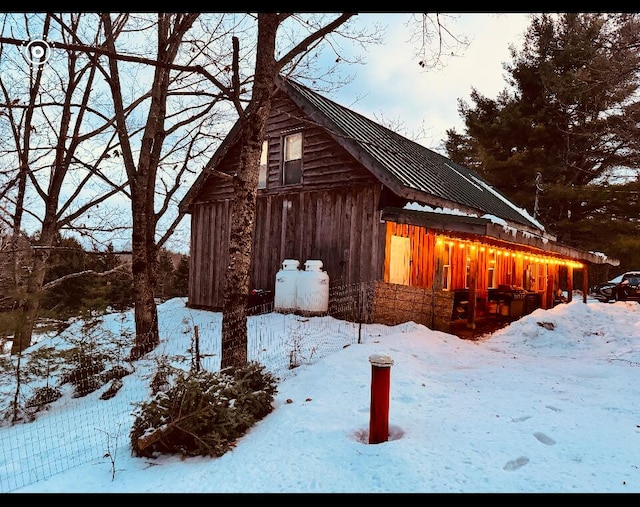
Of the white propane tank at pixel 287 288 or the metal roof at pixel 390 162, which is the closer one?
the metal roof at pixel 390 162

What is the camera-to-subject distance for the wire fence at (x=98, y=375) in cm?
480

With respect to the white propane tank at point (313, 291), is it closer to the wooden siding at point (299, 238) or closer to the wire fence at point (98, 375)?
the wire fence at point (98, 375)

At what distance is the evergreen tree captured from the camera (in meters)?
24.1

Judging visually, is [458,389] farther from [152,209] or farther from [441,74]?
[152,209]

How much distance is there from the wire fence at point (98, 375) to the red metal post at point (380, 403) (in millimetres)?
2472

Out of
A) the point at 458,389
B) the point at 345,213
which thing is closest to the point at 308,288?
the point at 345,213

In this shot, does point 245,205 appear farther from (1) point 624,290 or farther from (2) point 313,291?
(1) point 624,290

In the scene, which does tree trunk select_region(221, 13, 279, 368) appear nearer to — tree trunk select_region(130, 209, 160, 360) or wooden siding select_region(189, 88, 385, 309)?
wooden siding select_region(189, 88, 385, 309)

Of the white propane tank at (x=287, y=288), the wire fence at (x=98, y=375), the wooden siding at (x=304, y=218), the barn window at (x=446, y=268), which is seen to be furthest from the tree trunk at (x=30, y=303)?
the barn window at (x=446, y=268)

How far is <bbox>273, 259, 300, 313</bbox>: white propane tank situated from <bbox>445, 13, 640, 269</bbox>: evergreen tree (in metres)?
19.6

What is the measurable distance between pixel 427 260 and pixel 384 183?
3.45 m

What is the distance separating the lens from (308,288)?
10.7m
